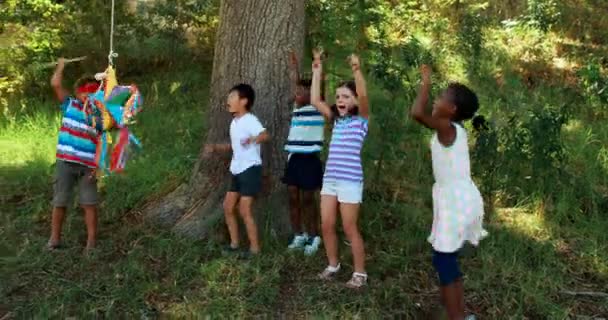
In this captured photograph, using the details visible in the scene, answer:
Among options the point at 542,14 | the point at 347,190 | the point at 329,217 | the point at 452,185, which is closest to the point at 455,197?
the point at 452,185

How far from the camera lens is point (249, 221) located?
5.09m

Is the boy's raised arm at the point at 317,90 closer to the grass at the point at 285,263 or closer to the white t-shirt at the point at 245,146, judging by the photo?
the white t-shirt at the point at 245,146

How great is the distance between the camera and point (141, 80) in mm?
9375

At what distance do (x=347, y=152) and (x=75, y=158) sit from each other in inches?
84.2

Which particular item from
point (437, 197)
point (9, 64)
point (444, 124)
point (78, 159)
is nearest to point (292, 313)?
point (437, 197)

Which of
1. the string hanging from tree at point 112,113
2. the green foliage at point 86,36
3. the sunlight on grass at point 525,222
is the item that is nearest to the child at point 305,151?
the string hanging from tree at point 112,113

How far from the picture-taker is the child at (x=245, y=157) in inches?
199

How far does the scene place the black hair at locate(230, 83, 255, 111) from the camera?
200 inches

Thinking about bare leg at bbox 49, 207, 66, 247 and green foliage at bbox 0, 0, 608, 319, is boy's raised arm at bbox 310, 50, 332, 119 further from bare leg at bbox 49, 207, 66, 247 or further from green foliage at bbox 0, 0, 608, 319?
bare leg at bbox 49, 207, 66, 247

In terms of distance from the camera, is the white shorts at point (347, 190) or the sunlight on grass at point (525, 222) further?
the sunlight on grass at point (525, 222)

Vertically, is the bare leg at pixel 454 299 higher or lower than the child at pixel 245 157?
lower

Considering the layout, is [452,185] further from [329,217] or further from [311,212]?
[311,212]

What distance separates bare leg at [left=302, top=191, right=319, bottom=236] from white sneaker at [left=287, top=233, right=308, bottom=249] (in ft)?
0.25

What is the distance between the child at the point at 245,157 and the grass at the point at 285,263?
31cm
